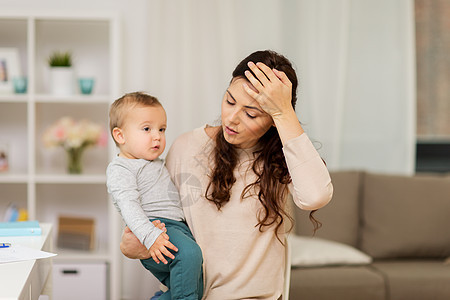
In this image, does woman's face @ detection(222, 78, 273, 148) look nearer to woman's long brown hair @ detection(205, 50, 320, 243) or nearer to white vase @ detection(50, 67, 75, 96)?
woman's long brown hair @ detection(205, 50, 320, 243)

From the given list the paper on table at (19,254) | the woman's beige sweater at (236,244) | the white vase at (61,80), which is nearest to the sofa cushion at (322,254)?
the woman's beige sweater at (236,244)

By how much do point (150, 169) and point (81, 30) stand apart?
2.18m

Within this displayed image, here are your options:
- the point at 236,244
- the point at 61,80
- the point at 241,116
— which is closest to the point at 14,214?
the point at 61,80

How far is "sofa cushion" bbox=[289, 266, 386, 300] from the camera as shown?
2.78m

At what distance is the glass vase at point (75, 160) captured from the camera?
336 cm

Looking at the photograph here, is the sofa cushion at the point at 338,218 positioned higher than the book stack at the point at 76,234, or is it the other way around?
the sofa cushion at the point at 338,218

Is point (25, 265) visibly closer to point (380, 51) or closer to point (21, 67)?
point (21, 67)

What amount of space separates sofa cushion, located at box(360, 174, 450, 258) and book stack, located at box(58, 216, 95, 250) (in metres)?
1.53

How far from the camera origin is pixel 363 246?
326 centimetres

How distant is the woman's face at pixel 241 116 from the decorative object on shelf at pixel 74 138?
6.13 feet

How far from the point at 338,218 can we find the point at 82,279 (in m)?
1.45

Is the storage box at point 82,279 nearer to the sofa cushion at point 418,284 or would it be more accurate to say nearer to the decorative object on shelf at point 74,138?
the decorative object on shelf at point 74,138

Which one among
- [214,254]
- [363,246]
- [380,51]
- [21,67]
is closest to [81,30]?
[21,67]

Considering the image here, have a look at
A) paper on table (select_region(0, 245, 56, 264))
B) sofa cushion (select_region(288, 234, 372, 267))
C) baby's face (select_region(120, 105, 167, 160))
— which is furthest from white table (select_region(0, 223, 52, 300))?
sofa cushion (select_region(288, 234, 372, 267))
